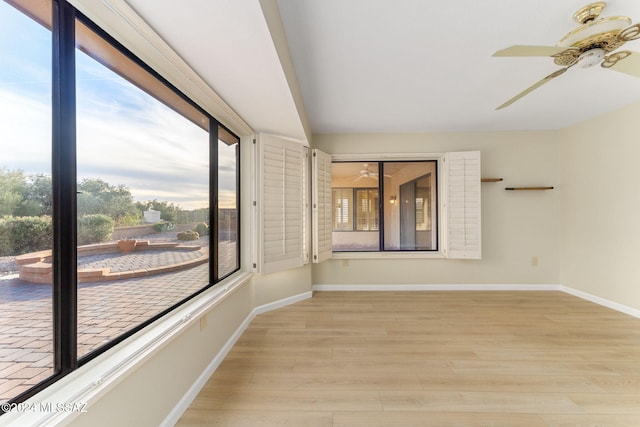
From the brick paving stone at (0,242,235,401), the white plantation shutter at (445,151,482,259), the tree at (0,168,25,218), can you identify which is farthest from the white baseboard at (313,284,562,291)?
the tree at (0,168,25,218)

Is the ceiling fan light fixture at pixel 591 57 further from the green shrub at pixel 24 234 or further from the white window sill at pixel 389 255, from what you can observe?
the green shrub at pixel 24 234

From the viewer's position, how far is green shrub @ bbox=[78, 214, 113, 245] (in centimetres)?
115

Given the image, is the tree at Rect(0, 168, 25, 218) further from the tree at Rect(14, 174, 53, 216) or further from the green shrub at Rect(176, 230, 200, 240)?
the green shrub at Rect(176, 230, 200, 240)

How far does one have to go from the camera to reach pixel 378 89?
2629 mm

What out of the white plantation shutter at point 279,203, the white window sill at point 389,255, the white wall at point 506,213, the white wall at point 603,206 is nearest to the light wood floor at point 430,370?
the white wall at point 603,206

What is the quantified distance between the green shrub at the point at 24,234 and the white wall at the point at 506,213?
357 centimetres

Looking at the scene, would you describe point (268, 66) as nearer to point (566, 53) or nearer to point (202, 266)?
point (202, 266)

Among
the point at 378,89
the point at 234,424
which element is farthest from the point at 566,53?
the point at 234,424

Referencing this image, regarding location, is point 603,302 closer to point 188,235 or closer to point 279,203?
point 279,203

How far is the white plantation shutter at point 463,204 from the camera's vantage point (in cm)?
378

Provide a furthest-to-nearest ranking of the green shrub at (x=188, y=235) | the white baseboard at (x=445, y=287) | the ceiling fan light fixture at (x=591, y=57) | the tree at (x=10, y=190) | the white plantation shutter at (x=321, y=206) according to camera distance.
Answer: the white baseboard at (x=445, y=287) → the white plantation shutter at (x=321, y=206) → the green shrub at (x=188, y=235) → the ceiling fan light fixture at (x=591, y=57) → the tree at (x=10, y=190)

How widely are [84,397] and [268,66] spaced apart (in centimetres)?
182

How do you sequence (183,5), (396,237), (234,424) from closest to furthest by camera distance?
(183,5) < (234,424) < (396,237)

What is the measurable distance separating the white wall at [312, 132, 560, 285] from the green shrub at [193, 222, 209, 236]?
8.25ft
